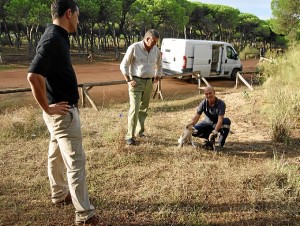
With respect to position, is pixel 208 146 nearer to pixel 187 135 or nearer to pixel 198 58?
pixel 187 135

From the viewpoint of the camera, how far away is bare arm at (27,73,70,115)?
237cm

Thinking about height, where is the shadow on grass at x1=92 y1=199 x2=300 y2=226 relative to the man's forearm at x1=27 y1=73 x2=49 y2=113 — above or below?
below

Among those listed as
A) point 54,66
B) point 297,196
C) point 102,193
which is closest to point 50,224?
point 102,193

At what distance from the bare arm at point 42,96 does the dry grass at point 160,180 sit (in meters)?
1.19

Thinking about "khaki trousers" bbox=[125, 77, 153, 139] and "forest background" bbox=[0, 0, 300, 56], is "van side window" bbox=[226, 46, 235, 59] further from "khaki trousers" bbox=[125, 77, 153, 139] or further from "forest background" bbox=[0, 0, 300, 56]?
"khaki trousers" bbox=[125, 77, 153, 139]

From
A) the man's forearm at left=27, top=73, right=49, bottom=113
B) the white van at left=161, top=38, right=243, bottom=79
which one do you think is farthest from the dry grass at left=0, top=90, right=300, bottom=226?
the white van at left=161, top=38, right=243, bottom=79

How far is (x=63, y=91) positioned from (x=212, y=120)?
3095 millimetres

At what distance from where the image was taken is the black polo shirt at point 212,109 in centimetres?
493

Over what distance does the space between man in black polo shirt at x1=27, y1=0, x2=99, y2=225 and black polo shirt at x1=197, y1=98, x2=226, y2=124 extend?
2.75 metres

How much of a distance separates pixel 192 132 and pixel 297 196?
2002 mm

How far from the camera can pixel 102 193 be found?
3.58m

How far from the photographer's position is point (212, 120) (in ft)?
16.9

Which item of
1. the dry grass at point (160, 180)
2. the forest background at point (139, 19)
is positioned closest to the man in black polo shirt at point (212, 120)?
Answer: the dry grass at point (160, 180)

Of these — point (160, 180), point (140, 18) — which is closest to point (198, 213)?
point (160, 180)
